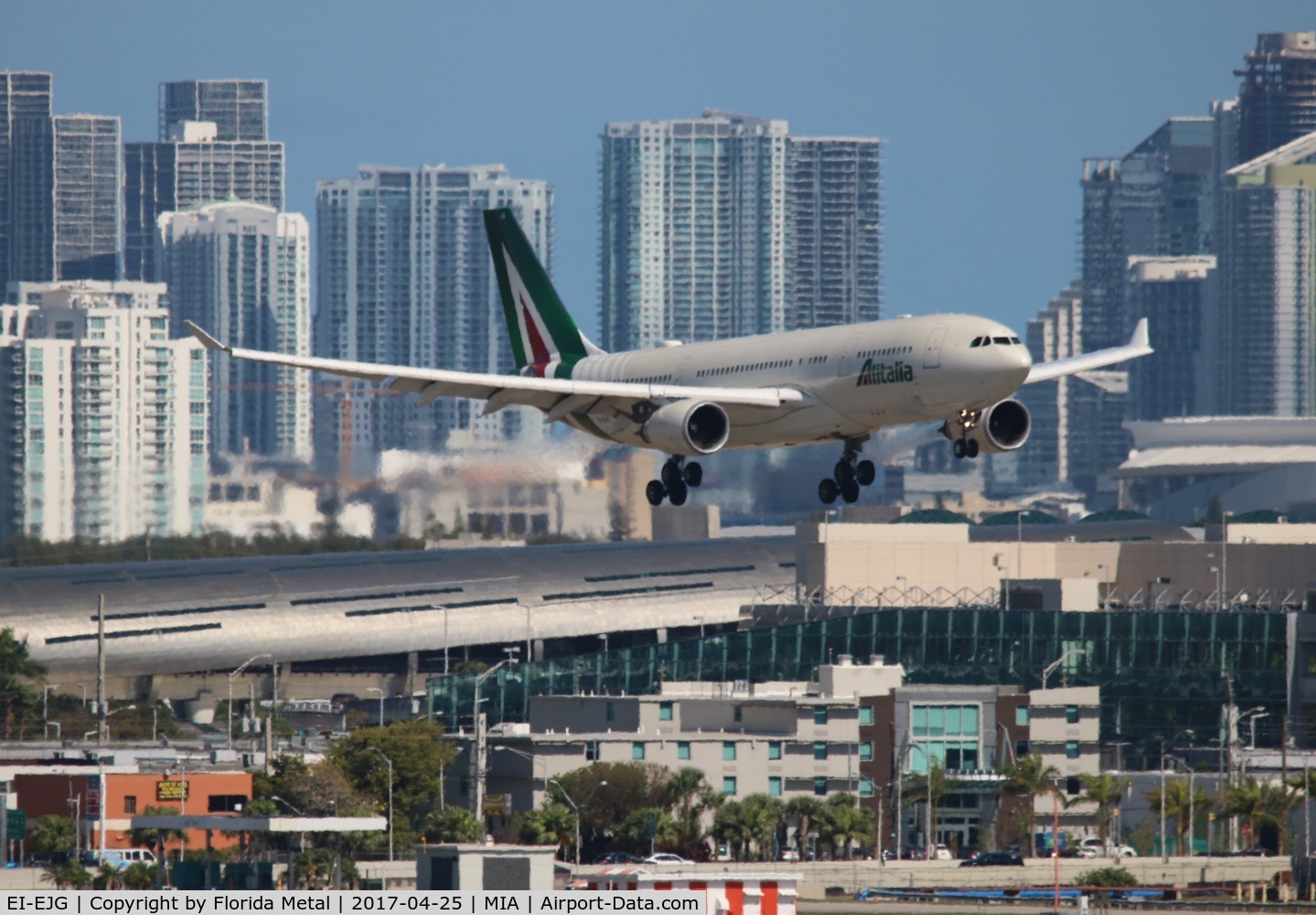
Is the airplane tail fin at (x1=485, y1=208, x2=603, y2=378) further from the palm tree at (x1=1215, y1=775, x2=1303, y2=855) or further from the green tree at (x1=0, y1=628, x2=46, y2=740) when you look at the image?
the green tree at (x1=0, y1=628, x2=46, y2=740)

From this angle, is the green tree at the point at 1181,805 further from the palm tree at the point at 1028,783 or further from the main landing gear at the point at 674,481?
the main landing gear at the point at 674,481

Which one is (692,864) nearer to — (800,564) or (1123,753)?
(1123,753)

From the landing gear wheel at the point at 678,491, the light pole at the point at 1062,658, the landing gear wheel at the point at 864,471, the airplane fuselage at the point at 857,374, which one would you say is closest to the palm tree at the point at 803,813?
the light pole at the point at 1062,658

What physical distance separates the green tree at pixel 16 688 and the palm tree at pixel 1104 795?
6088 centimetres

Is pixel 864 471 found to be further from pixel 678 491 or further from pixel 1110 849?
pixel 1110 849

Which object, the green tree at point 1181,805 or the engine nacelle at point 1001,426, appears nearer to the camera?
the engine nacelle at point 1001,426

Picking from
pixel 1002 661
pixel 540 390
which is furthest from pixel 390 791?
pixel 1002 661

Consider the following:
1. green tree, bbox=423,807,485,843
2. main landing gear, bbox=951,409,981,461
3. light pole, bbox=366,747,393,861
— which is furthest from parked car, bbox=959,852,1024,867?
main landing gear, bbox=951,409,981,461

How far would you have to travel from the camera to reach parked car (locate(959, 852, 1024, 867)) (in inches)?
3666

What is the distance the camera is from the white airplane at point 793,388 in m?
67.1

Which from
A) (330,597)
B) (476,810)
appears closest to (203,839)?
(476,810)

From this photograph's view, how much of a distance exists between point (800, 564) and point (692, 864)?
77768 mm

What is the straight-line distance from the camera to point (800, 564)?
167625mm

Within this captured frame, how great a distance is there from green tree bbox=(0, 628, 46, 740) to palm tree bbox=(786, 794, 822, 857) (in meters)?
52.7
